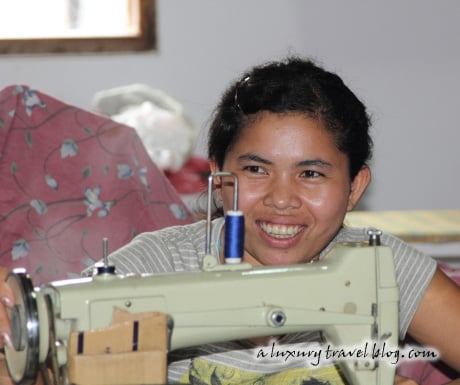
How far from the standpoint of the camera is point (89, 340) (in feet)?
3.54

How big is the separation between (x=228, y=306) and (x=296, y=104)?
0.42 metres

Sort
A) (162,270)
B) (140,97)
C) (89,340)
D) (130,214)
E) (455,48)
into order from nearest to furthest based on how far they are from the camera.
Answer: (89,340)
(162,270)
(130,214)
(140,97)
(455,48)

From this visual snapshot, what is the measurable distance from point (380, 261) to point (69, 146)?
3.39 feet

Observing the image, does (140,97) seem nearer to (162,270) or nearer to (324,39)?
(324,39)

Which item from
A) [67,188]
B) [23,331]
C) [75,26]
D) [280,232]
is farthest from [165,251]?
[75,26]

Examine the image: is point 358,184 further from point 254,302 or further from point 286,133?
point 254,302

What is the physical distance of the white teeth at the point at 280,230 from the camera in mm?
1443

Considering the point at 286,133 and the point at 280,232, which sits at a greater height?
the point at 286,133

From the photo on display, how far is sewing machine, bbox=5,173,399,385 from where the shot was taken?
3.59 ft

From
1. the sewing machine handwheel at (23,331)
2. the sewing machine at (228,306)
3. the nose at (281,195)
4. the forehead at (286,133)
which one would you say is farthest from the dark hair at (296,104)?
the sewing machine handwheel at (23,331)

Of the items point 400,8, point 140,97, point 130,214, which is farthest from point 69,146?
point 400,8

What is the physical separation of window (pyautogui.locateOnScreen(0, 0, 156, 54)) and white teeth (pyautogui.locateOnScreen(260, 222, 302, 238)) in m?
1.90

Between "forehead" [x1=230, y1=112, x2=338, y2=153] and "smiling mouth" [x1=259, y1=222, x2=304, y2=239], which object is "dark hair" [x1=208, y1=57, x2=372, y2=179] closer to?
"forehead" [x1=230, y1=112, x2=338, y2=153]

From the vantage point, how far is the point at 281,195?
1.42 meters
